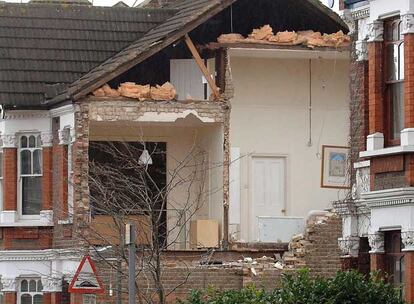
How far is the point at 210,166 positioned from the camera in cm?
4216

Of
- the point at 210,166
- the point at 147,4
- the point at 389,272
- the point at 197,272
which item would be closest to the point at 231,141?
the point at 210,166

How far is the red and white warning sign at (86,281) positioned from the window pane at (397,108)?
5.31 metres

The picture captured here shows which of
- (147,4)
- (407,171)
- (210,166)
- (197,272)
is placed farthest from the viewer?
(147,4)

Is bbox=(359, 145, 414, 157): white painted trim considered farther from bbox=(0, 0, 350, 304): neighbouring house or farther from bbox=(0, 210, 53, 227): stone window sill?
bbox=(0, 210, 53, 227): stone window sill

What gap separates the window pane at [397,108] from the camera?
28.5 meters

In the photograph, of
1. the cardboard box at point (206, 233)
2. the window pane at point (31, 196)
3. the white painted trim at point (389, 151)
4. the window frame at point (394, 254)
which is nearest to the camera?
the white painted trim at point (389, 151)

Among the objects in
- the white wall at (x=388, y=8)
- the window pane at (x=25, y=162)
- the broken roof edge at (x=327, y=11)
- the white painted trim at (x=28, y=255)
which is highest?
the broken roof edge at (x=327, y=11)

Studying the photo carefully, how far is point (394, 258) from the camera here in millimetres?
29141

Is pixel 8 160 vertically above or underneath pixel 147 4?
underneath

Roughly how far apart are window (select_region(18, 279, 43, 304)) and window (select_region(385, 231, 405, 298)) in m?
15.0

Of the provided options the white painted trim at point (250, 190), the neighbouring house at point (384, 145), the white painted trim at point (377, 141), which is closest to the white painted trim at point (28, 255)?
the white painted trim at point (250, 190)

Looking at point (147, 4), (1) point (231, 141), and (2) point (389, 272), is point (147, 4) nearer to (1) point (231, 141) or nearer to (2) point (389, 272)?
(1) point (231, 141)

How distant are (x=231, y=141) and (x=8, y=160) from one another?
17.5 feet

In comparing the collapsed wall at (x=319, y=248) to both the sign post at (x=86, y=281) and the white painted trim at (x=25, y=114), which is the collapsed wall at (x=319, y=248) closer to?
the white painted trim at (x=25, y=114)
